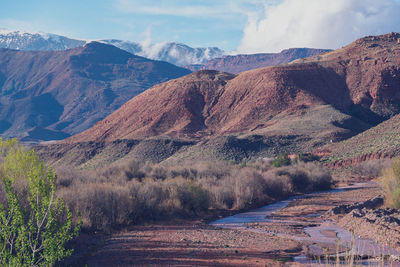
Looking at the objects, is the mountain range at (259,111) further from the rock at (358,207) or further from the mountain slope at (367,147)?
the rock at (358,207)

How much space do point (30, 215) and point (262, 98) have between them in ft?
242

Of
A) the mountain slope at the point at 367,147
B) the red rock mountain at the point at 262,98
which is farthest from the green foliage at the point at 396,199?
the red rock mountain at the point at 262,98

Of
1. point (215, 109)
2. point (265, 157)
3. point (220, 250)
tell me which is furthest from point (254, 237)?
point (215, 109)

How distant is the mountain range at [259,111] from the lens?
6550cm

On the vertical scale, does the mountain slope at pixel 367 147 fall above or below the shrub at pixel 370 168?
above

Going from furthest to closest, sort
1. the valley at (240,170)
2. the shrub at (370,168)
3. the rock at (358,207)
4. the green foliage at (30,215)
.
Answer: the shrub at (370,168)
the rock at (358,207)
the valley at (240,170)
the green foliage at (30,215)

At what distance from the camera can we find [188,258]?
52.2ft

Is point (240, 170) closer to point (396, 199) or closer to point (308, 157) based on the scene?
point (396, 199)

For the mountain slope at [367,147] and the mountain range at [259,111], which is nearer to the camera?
the mountain slope at [367,147]

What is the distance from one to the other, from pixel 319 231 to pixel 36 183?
49.5 feet

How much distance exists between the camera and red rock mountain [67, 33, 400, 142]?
3086 inches

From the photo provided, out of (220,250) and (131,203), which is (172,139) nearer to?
(131,203)

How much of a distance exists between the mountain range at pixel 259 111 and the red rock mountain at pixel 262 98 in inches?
7.1

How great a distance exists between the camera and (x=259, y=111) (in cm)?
8062
